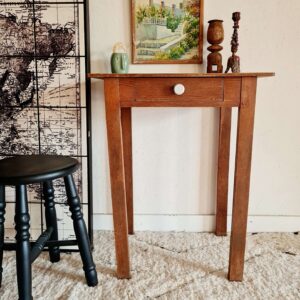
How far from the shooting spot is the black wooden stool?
965 millimetres

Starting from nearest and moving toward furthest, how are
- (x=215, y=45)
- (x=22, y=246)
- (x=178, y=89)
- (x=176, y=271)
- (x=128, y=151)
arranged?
(x=22, y=246) < (x=178, y=89) < (x=176, y=271) < (x=215, y=45) < (x=128, y=151)

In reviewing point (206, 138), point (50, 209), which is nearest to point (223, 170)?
point (206, 138)

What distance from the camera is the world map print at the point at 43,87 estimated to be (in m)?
1.44

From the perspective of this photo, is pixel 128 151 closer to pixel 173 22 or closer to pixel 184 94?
pixel 184 94

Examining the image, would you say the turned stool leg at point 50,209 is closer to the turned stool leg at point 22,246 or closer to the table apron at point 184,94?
the turned stool leg at point 22,246

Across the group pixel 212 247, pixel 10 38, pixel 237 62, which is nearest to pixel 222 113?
pixel 237 62

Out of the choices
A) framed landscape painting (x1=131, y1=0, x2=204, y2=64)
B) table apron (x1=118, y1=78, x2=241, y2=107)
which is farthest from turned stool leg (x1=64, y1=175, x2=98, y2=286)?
framed landscape painting (x1=131, y1=0, x2=204, y2=64)

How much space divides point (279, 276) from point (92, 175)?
3.25ft

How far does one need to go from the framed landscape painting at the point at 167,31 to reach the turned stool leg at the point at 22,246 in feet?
2.88

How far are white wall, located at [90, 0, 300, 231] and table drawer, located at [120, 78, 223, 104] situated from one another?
417mm

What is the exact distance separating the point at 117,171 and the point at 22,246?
42 centimetres

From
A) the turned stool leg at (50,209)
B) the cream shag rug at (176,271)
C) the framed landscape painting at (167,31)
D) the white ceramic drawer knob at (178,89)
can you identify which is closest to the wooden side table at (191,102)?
the white ceramic drawer knob at (178,89)

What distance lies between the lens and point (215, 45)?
1.42 metres

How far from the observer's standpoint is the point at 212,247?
4.95 ft
